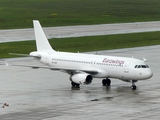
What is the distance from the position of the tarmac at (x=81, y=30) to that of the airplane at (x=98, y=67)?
43.7m

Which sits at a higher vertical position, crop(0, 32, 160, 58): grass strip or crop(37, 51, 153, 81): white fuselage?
crop(0, 32, 160, 58): grass strip

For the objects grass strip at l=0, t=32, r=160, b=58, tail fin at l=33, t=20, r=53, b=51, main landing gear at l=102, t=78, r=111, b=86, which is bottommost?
main landing gear at l=102, t=78, r=111, b=86

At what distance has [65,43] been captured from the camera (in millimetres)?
101688

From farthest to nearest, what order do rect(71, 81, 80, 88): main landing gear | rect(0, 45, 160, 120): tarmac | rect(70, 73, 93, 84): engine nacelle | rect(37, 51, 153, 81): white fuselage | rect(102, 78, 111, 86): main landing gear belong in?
rect(102, 78, 111, 86): main landing gear
rect(71, 81, 80, 88): main landing gear
rect(70, 73, 93, 84): engine nacelle
rect(37, 51, 153, 81): white fuselage
rect(0, 45, 160, 120): tarmac

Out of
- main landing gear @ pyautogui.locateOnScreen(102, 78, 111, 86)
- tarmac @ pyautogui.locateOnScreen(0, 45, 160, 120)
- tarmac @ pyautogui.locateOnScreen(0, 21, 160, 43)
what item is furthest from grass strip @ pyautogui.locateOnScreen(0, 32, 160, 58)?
main landing gear @ pyautogui.locateOnScreen(102, 78, 111, 86)

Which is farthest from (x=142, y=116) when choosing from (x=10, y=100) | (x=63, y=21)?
(x=63, y=21)

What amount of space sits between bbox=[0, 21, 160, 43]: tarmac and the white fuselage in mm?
43657

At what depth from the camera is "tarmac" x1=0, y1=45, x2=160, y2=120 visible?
43000mm

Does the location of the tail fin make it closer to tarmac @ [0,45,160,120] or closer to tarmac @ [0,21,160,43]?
tarmac @ [0,45,160,120]

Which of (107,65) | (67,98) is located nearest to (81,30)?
(107,65)

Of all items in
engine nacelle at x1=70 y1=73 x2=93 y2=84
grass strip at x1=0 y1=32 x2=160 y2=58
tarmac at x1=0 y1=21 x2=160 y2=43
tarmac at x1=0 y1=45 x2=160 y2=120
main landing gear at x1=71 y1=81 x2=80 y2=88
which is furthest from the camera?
tarmac at x1=0 y1=21 x2=160 y2=43

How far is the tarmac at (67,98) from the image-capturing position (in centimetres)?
4300

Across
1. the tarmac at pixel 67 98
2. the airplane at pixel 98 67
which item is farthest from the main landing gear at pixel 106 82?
the tarmac at pixel 67 98

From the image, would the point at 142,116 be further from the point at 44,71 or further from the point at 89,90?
the point at 44,71
